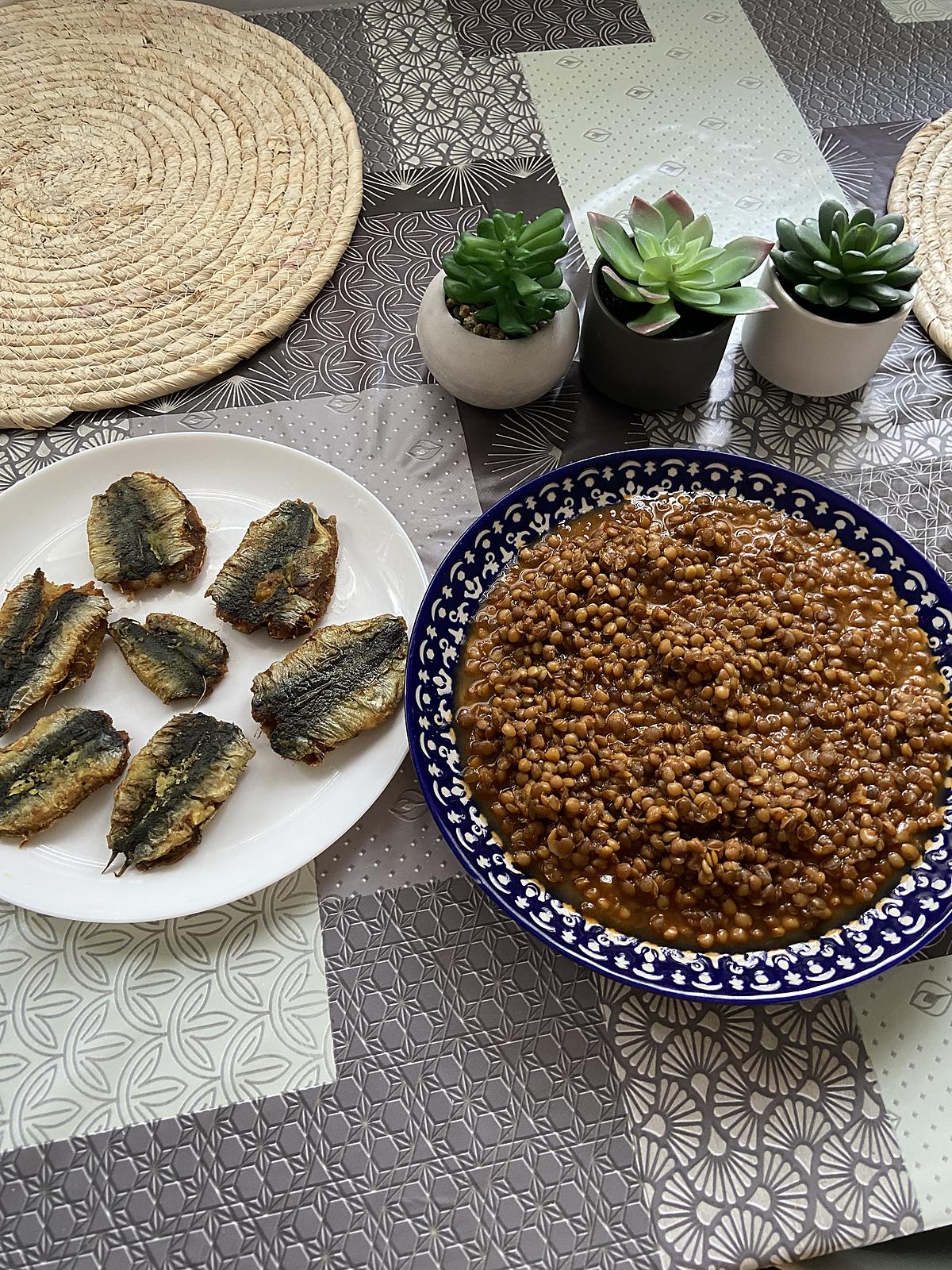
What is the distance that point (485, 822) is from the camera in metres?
1.21

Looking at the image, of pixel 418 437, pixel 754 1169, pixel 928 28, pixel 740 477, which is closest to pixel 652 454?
pixel 740 477

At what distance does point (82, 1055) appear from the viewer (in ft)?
3.87

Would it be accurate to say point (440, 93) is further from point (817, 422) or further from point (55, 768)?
point (55, 768)

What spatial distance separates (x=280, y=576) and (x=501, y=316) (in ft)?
1.67

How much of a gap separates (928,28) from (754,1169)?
2.32 meters

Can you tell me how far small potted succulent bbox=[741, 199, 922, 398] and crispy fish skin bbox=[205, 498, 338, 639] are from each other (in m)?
0.81

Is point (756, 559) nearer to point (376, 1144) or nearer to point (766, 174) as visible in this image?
point (376, 1144)

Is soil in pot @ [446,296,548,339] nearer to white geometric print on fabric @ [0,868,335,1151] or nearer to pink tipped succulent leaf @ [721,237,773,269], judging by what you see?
pink tipped succulent leaf @ [721,237,773,269]

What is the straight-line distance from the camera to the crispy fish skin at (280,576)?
137 centimetres

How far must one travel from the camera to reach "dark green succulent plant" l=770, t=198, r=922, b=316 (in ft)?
4.80

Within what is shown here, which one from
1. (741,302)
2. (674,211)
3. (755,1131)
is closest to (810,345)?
(741,302)

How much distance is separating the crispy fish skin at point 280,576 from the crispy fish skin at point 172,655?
0.06 m

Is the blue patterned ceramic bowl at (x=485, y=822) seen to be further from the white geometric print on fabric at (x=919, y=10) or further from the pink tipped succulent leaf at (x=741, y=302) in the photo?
the white geometric print on fabric at (x=919, y=10)

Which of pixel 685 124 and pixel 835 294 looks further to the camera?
pixel 685 124
